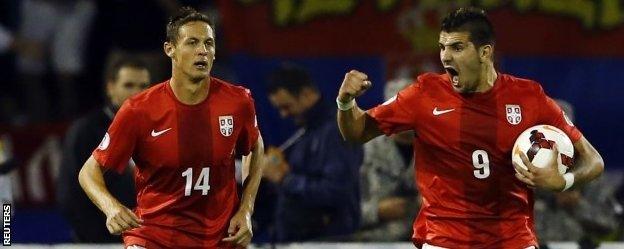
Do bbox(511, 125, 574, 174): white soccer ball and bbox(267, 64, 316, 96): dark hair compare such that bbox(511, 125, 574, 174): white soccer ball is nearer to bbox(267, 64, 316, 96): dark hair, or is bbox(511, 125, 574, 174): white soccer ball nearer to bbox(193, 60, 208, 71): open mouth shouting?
bbox(193, 60, 208, 71): open mouth shouting

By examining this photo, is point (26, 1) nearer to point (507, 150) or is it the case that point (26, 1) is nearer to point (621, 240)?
point (621, 240)

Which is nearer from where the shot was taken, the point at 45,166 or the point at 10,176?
the point at 10,176

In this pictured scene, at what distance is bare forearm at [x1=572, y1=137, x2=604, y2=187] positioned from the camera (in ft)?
23.3

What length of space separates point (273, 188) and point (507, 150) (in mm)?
2695

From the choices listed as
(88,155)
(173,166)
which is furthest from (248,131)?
(88,155)

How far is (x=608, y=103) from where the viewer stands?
10.4m

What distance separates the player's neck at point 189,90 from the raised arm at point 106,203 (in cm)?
49

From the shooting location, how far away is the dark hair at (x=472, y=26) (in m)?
7.17

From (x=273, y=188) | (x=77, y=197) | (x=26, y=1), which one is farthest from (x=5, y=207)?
(x=26, y=1)

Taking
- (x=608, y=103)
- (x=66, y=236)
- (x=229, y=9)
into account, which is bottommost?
(x=66, y=236)

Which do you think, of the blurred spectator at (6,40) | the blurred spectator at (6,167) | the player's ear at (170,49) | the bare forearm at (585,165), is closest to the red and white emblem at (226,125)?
the player's ear at (170,49)

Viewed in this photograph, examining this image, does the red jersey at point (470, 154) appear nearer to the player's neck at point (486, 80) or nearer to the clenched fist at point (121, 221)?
the player's neck at point (486, 80)

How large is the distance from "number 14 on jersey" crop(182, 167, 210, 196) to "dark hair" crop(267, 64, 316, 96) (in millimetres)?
2593

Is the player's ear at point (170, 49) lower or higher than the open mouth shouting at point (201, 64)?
higher
